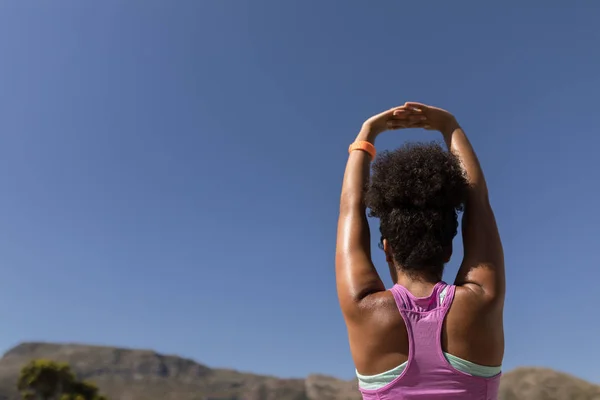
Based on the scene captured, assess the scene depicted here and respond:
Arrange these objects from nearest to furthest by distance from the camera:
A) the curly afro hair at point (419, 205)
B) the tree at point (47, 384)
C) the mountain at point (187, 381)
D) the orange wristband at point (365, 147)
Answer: the curly afro hair at point (419, 205) → the orange wristband at point (365, 147) → the tree at point (47, 384) → the mountain at point (187, 381)

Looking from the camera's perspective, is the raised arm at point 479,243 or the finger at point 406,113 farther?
the finger at point 406,113

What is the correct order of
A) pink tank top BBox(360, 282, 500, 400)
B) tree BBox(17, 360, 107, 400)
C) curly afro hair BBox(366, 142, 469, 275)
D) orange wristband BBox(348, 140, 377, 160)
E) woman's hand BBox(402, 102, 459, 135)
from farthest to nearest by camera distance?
tree BBox(17, 360, 107, 400)
woman's hand BBox(402, 102, 459, 135)
orange wristband BBox(348, 140, 377, 160)
curly afro hair BBox(366, 142, 469, 275)
pink tank top BBox(360, 282, 500, 400)

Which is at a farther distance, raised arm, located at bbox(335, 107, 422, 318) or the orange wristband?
the orange wristband

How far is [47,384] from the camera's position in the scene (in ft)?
161

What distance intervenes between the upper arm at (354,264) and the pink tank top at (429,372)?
0.15 meters

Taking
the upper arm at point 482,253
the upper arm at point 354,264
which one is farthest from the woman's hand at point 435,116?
the upper arm at point 354,264

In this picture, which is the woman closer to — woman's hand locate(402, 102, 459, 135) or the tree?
woman's hand locate(402, 102, 459, 135)

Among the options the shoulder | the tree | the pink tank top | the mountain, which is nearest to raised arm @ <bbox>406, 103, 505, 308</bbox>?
the pink tank top

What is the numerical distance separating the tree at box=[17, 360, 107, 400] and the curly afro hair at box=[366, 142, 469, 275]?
54.0 metres

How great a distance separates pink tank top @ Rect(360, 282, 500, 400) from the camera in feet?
6.21

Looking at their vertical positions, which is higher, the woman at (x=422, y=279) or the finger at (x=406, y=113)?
the finger at (x=406, y=113)

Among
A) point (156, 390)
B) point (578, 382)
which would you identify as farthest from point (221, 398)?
point (578, 382)

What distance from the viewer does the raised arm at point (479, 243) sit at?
1999mm

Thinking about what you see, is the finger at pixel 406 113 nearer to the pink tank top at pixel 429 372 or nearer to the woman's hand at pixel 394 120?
the woman's hand at pixel 394 120
